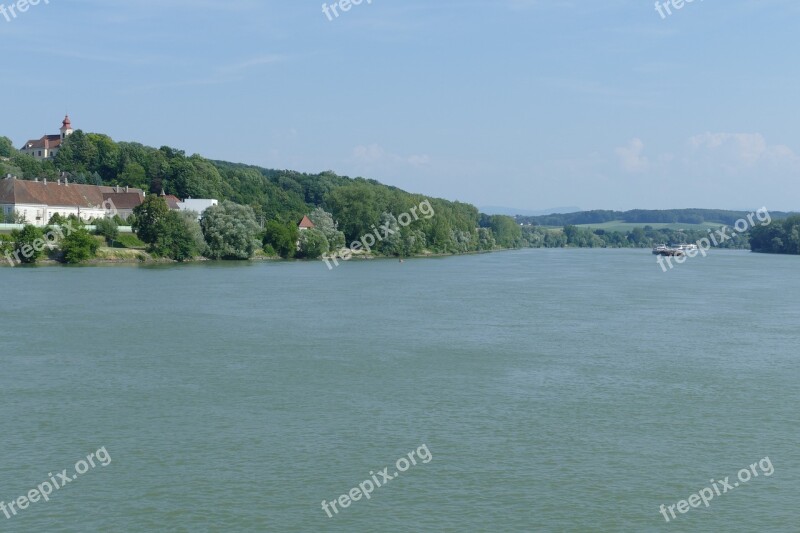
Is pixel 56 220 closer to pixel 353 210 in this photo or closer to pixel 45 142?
pixel 353 210

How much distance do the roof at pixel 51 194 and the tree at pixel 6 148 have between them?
3296cm

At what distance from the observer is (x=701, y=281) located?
53.9 metres

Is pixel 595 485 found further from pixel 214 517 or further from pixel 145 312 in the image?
pixel 145 312

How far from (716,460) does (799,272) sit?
5735 cm

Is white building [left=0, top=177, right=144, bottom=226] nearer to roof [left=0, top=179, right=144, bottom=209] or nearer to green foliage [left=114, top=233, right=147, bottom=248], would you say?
roof [left=0, top=179, right=144, bottom=209]

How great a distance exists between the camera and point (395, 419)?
53.7ft

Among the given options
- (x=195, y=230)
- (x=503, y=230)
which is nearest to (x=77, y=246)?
(x=195, y=230)

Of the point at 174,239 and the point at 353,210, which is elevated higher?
the point at 353,210

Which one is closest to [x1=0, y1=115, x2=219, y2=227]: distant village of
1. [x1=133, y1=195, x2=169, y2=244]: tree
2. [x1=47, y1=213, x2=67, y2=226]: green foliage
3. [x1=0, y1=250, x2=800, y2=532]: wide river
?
[x1=47, y1=213, x2=67, y2=226]: green foliage

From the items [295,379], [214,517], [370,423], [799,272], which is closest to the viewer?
[214,517]

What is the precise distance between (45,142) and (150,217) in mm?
67328

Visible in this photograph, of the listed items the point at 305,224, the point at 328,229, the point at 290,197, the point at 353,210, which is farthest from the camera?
the point at 290,197

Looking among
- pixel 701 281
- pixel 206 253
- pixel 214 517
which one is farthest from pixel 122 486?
pixel 206 253

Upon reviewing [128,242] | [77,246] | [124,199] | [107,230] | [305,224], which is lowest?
[77,246]
